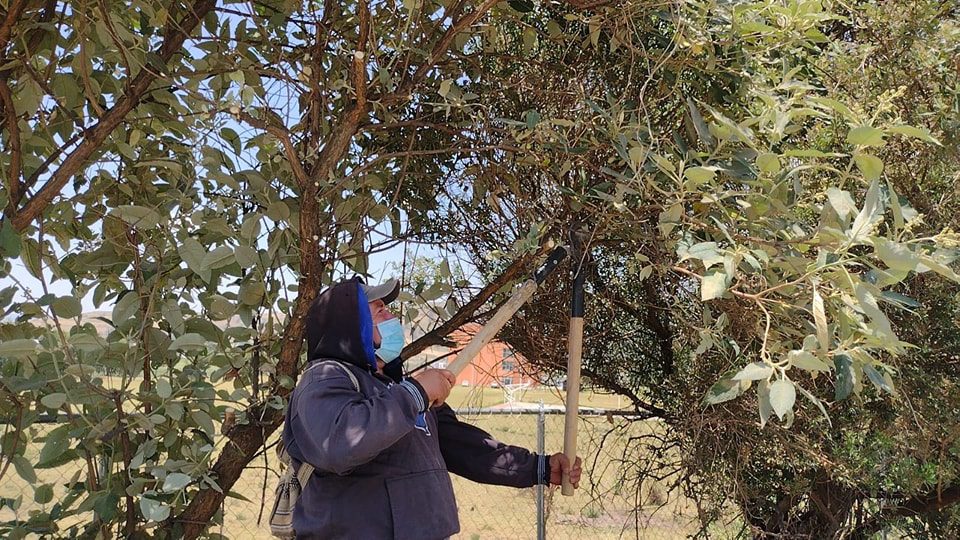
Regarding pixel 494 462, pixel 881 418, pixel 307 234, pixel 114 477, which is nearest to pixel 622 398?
pixel 881 418

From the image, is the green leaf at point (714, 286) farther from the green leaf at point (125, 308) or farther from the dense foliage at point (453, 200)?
the green leaf at point (125, 308)

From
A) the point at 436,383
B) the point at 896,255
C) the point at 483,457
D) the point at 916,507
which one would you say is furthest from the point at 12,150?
the point at 916,507

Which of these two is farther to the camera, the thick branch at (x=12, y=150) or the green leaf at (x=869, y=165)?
the thick branch at (x=12, y=150)

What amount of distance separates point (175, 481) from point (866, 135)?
1978 mm

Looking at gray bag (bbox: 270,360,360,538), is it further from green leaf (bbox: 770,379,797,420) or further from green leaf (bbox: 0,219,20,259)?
green leaf (bbox: 770,379,797,420)

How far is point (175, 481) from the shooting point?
7.26 ft

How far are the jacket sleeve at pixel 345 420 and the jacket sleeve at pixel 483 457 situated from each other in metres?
0.71

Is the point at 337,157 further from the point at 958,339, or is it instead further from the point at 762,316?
the point at 958,339

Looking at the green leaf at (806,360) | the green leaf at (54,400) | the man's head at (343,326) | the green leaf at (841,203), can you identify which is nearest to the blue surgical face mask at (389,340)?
the man's head at (343,326)

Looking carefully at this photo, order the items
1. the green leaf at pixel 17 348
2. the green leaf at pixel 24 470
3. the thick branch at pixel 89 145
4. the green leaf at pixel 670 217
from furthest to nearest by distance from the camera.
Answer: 1. the thick branch at pixel 89 145
2. the green leaf at pixel 24 470
3. the green leaf at pixel 17 348
4. the green leaf at pixel 670 217

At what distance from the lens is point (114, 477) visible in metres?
2.47

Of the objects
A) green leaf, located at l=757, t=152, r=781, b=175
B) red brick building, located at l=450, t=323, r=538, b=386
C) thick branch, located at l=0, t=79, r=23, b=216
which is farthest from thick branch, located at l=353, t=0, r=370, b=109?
red brick building, located at l=450, t=323, r=538, b=386

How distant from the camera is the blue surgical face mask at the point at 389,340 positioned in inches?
98.0

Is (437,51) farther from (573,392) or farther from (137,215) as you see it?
(573,392)
